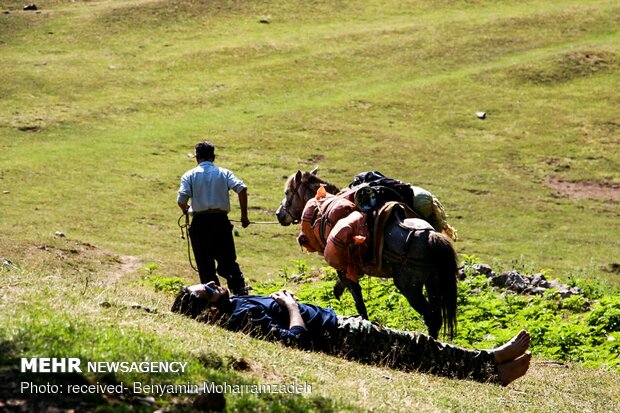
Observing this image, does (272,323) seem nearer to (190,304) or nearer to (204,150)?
(190,304)

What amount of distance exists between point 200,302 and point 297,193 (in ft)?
14.9

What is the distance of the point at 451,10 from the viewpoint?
46312mm

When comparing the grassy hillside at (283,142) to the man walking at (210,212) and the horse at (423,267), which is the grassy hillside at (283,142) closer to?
the man walking at (210,212)

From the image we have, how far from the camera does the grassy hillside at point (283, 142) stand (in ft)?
29.6

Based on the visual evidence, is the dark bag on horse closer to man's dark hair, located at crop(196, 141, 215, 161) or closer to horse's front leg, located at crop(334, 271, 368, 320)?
horse's front leg, located at crop(334, 271, 368, 320)

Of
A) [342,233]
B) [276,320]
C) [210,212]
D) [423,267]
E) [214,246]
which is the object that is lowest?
[214,246]

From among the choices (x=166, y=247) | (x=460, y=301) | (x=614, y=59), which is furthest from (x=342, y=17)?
(x=460, y=301)

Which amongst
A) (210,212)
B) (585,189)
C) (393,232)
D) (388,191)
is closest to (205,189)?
(210,212)

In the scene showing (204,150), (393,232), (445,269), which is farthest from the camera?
(204,150)

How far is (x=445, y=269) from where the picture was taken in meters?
11.0

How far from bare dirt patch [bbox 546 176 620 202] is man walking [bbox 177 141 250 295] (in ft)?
54.8

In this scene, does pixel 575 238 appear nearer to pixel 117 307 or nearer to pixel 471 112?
pixel 471 112

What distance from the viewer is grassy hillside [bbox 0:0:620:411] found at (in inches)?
355

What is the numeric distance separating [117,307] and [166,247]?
41.1 ft
